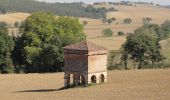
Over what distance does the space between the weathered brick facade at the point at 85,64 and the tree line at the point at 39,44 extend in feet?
78.0

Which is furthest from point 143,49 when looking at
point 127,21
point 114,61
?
point 127,21

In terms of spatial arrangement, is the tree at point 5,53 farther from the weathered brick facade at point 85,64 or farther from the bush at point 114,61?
the weathered brick facade at point 85,64

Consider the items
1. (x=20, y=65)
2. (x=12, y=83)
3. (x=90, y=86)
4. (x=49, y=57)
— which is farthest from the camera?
(x=20, y=65)

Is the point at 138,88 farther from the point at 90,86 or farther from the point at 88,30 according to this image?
the point at 88,30

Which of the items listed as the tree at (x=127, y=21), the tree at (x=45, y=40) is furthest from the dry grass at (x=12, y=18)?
the tree at (x=45, y=40)

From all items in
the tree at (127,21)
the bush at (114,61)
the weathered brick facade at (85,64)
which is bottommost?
the bush at (114,61)

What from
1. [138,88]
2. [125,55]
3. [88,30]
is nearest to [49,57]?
[125,55]

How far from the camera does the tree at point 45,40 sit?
3014 inches

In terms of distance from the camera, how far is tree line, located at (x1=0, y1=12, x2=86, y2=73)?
77.1 metres

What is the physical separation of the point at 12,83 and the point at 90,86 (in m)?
14.8

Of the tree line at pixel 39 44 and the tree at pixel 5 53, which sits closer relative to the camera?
the tree line at pixel 39 44

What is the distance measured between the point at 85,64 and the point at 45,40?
31.4 meters

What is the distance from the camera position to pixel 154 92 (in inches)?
1583

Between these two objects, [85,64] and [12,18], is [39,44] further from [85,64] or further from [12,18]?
[12,18]
